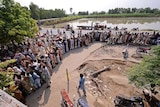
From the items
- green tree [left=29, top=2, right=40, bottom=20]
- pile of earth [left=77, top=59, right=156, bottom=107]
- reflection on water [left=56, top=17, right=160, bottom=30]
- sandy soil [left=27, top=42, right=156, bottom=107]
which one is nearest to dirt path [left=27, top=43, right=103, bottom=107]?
sandy soil [left=27, top=42, right=156, bottom=107]

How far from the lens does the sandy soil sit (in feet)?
31.7

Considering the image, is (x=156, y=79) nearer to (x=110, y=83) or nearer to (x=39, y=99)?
(x=110, y=83)

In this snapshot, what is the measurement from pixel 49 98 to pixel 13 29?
6510 mm

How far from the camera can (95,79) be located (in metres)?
12.2

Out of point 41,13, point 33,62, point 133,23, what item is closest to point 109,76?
point 33,62

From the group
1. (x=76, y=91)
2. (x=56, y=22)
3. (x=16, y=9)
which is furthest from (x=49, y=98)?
(x=56, y=22)

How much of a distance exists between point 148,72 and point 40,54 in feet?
29.8

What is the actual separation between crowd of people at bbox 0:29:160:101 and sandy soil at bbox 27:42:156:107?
0.52 meters

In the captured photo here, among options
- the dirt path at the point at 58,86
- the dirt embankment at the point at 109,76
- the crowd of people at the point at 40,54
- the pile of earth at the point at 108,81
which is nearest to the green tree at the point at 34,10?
the crowd of people at the point at 40,54

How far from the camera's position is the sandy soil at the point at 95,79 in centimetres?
967

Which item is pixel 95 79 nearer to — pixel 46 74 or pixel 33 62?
pixel 46 74

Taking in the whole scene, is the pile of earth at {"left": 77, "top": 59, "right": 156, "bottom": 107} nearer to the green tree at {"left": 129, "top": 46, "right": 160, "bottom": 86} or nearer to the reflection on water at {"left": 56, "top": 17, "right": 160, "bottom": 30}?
the green tree at {"left": 129, "top": 46, "right": 160, "bottom": 86}

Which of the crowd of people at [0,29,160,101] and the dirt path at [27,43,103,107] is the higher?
the crowd of people at [0,29,160,101]

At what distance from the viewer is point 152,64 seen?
8.91 m
